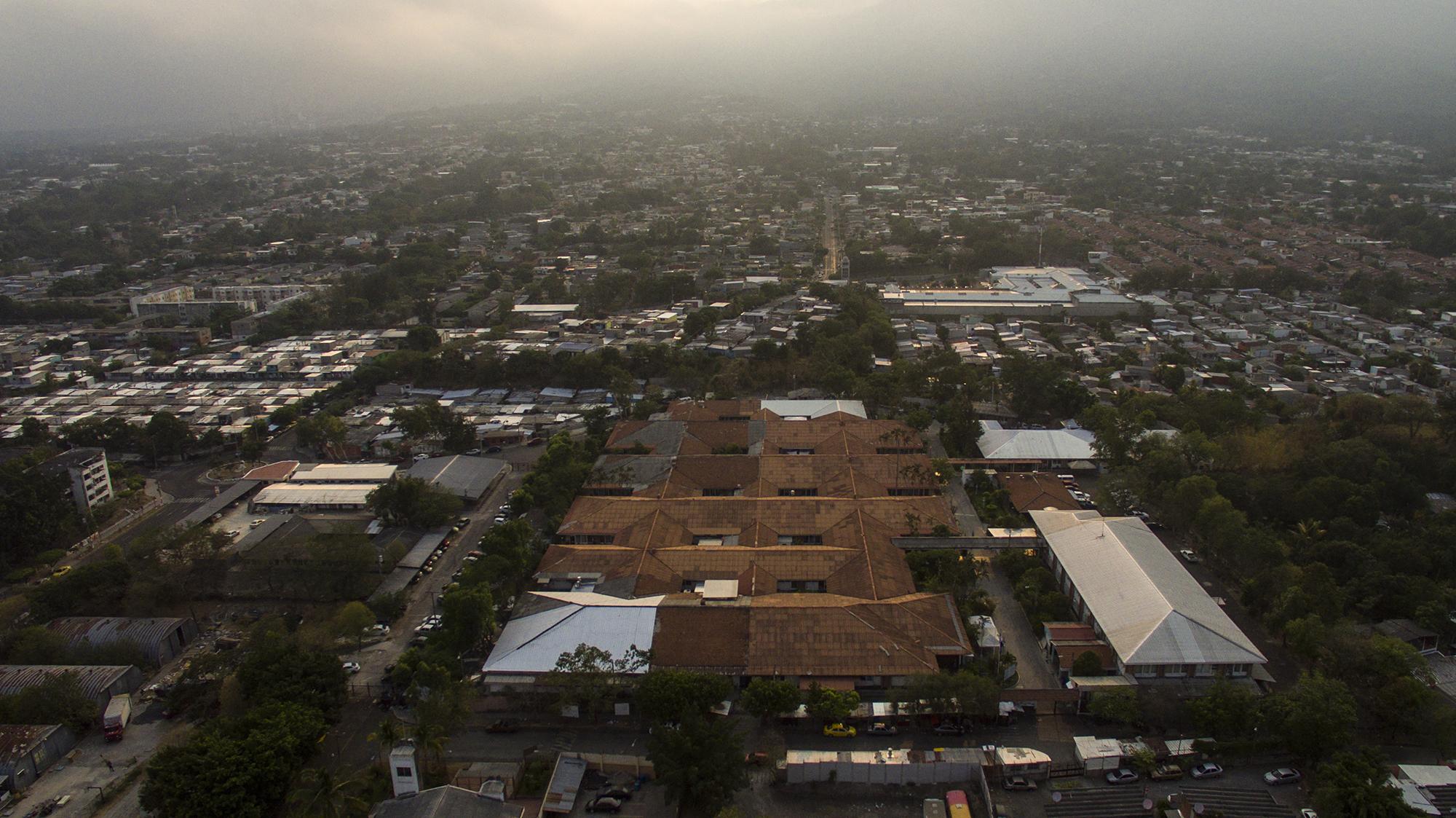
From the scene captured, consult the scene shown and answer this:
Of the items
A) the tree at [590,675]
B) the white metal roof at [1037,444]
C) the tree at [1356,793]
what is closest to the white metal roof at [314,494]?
the tree at [590,675]

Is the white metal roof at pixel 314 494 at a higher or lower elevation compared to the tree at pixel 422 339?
lower

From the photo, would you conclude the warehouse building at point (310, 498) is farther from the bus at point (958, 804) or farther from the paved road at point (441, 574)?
the bus at point (958, 804)

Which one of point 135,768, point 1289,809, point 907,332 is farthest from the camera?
point 907,332

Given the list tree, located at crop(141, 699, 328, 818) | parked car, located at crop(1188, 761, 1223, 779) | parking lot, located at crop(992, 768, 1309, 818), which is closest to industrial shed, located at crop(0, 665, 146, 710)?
tree, located at crop(141, 699, 328, 818)

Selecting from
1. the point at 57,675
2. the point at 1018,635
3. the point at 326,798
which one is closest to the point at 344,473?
the point at 57,675

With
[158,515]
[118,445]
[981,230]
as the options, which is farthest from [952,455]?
[981,230]

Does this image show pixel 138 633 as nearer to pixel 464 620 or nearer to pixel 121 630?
pixel 121 630

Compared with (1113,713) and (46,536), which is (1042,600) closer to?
(1113,713)
